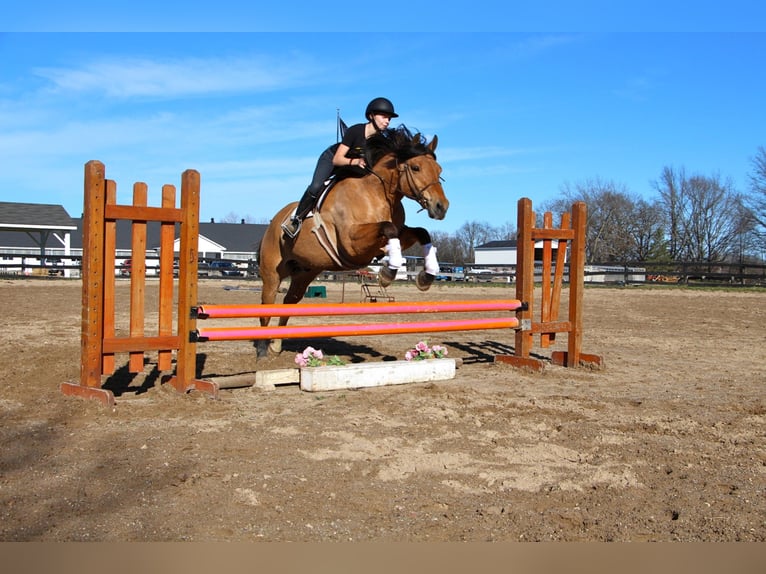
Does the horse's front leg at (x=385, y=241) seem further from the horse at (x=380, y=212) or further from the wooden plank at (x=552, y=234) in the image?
the wooden plank at (x=552, y=234)

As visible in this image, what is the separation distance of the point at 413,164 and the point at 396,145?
0.40 m

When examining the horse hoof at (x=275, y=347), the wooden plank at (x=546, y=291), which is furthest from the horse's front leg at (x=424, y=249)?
the horse hoof at (x=275, y=347)

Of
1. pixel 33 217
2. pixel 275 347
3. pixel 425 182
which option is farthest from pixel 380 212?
pixel 33 217

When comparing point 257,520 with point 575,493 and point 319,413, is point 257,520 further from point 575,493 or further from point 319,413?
point 319,413

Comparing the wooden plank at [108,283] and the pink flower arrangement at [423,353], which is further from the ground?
the wooden plank at [108,283]

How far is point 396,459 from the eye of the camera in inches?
139

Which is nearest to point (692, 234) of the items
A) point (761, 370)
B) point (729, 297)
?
point (729, 297)

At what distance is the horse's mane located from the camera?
236 inches

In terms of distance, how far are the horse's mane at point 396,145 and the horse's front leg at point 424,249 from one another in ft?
2.18

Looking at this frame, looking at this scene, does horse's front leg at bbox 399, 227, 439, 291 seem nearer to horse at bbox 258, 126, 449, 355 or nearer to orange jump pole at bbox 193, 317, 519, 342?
horse at bbox 258, 126, 449, 355

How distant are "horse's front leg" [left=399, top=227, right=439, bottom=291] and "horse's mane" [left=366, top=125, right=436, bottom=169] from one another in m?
0.66

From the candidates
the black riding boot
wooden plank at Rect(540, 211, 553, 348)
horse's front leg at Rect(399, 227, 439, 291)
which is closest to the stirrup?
the black riding boot

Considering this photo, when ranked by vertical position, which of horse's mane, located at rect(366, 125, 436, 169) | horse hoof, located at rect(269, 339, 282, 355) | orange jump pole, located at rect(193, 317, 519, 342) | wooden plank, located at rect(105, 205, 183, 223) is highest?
horse's mane, located at rect(366, 125, 436, 169)

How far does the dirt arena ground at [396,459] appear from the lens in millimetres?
2625
